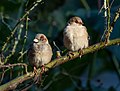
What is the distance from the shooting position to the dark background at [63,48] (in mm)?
3996

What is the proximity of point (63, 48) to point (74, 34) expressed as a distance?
86 centimetres

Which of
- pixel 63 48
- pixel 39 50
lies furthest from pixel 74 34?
pixel 63 48

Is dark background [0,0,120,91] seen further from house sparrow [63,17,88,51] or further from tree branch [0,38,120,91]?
tree branch [0,38,120,91]

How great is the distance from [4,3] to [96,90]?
1.40 metres

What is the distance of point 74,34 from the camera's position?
341cm

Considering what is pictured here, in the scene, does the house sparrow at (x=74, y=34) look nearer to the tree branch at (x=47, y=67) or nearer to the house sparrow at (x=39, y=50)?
the house sparrow at (x=39, y=50)

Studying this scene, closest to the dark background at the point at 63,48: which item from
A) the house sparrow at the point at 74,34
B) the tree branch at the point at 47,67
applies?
the house sparrow at the point at 74,34

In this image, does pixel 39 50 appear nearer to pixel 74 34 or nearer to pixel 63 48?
pixel 74 34

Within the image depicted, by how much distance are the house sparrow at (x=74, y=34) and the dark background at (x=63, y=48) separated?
12.2 inches

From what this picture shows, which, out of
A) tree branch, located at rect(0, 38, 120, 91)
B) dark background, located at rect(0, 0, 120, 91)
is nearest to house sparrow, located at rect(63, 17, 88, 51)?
dark background, located at rect(0, 0, 120, 91)

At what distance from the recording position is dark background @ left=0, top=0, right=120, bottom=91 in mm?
3996

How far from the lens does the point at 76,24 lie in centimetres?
344

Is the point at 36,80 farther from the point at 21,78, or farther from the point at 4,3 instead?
the point at 4,3

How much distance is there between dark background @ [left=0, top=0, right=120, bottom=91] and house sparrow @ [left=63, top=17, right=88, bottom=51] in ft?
1.02
